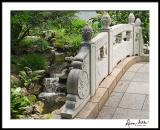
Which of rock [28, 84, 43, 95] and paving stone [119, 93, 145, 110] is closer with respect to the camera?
paving stone [119, 93, 145, 110]

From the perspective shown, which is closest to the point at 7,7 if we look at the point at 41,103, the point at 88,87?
the point at 88,87

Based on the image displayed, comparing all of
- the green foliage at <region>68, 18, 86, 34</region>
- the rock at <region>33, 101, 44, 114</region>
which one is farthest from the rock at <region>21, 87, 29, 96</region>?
the green foliage at <region>68, 18, 86, 34</region>

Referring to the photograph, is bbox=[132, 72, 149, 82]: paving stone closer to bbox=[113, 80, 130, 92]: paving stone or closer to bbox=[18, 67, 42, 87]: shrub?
bbox=[113, 80, 130, 92]: paving stone

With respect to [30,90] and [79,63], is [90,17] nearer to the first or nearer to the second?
[30,90]

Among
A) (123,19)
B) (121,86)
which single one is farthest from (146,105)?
(123,19)

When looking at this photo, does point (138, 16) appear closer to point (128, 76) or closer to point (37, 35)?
point (37, 35)

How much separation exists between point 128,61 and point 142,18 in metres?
5.15

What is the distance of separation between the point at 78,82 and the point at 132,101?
189 cm

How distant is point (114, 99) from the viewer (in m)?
7.50

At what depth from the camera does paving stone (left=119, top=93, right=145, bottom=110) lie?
23.4 ft

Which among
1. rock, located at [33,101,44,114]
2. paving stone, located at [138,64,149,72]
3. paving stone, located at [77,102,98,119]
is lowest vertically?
rock, located at [33,101,44,114]

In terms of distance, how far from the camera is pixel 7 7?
247 inches

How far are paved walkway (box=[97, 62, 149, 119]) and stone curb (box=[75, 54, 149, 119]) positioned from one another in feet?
0.46

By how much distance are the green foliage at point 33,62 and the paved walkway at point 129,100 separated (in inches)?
188
